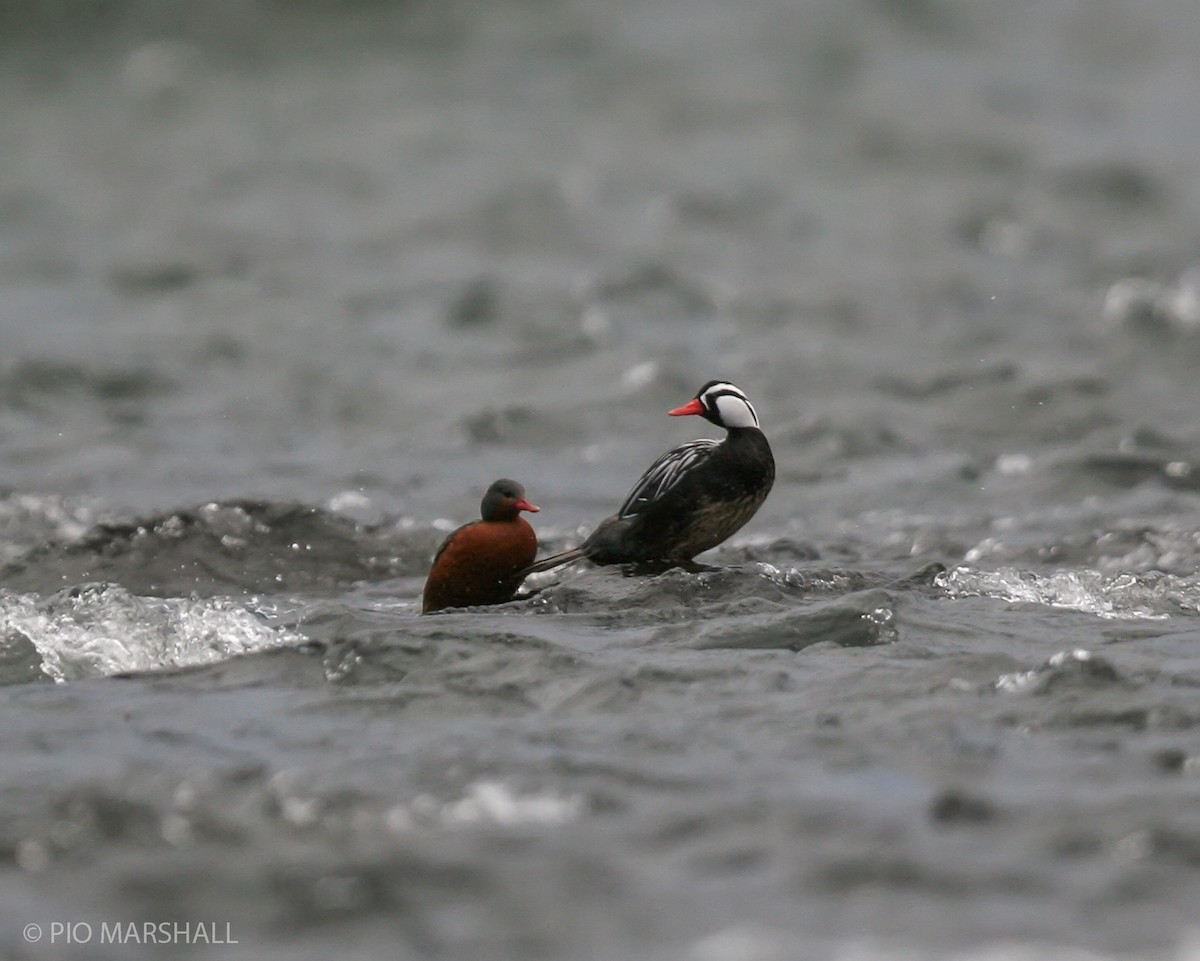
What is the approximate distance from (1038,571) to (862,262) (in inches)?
366

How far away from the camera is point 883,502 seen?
10.8 metres

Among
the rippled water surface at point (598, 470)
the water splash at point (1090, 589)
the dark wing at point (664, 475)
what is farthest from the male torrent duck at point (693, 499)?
the water splash at point (1090, 589)

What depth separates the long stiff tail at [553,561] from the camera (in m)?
7.46

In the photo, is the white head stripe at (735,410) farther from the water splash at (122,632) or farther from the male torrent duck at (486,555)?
the water splash at (122,632)

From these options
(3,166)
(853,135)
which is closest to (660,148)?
(853,135)

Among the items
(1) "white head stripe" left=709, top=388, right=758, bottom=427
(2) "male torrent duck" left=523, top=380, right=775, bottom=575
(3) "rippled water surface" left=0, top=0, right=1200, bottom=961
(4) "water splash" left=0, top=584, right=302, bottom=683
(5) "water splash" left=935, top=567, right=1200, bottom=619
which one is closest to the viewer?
(3) "rippled water surface" left=0, top=0, right=1200, bottom=961

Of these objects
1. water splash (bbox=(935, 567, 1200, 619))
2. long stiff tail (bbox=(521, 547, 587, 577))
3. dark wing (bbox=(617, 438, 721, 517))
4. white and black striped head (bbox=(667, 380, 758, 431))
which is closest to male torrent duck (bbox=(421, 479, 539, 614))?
long stiff tail (bbox=(521, 547, 587, 577))

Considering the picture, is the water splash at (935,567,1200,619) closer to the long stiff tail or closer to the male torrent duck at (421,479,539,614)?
the long stiff tail

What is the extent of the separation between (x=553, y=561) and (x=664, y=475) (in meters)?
0.67

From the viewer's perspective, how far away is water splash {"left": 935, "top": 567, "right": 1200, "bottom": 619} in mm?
7055

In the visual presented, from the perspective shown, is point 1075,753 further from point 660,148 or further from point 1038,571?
point 660,148

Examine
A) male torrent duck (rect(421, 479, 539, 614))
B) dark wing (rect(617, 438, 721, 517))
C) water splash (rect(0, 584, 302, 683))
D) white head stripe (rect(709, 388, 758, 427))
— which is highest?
white head stripe (rect(709, 388, 758, 427))

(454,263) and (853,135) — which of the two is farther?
(853,135)

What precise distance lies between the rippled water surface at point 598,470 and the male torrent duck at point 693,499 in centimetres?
29
